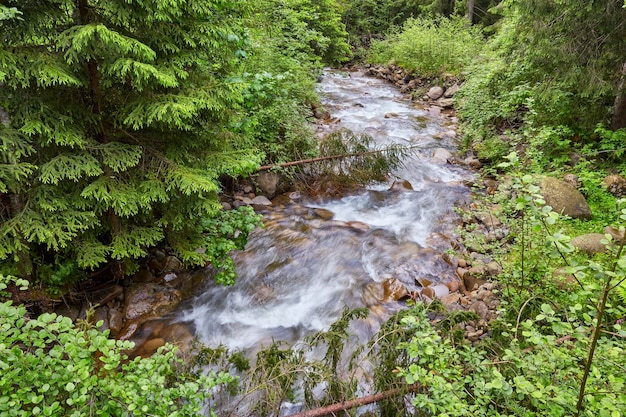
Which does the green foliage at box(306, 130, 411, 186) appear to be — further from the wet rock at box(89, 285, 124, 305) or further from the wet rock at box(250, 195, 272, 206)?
the wet rock at box(89, 285, 124, 305)

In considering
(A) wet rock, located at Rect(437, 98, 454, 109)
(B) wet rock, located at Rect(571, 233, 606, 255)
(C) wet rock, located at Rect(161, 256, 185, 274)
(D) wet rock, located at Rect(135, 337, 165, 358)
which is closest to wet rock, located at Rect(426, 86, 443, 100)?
(A) wet rock, located at Rect(437, 98, 454, 109)

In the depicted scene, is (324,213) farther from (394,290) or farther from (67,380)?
(67,380)

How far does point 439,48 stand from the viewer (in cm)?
1720

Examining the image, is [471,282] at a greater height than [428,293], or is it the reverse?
[471,282]

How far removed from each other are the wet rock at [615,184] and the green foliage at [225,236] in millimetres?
6007

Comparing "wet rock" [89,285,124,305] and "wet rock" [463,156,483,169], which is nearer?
"wet rock" [89,285,124,305]

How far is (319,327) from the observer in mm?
5379

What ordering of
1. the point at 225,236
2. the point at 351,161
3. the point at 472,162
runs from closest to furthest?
the point at 225,236, the point at 351,161, the point at 472,162

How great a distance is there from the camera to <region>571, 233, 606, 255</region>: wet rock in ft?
16.0

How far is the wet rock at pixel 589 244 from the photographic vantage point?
4.88 metres

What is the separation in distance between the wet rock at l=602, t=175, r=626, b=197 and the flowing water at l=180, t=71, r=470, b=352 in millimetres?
2602

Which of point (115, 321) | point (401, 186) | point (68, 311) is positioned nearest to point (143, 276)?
point (115, 321)

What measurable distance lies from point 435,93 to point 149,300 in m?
14.0

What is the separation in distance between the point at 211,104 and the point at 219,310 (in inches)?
123
